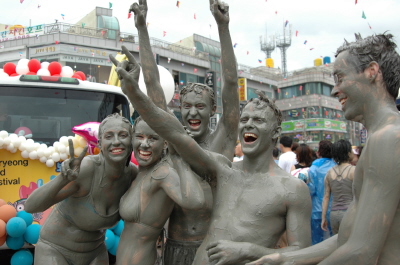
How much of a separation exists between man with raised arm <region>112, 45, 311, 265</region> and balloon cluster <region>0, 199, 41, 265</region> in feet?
7.16

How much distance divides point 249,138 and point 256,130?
2.3 inches

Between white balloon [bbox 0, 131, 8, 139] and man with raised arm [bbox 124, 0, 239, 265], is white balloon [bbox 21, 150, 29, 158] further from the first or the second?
man with raised arm [bbox 124, 0, 239, 265]

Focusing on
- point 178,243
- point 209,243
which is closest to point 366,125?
point 209,243

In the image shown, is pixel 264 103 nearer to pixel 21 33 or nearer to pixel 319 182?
pixel 319 182

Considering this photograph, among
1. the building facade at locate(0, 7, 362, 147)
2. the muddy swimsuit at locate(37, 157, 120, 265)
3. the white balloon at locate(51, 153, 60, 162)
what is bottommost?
the muddy swimsuit at locate(37, 157, 120, 265)

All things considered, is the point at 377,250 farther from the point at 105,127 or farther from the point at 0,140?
the point at 0,140

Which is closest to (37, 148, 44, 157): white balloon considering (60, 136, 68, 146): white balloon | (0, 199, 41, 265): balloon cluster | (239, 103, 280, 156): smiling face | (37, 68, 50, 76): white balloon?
(60, 136, 68, 146): white balloon

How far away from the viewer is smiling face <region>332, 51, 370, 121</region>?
152 centimetres

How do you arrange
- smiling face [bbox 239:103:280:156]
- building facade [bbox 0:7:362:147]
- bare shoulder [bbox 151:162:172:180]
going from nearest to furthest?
smiling face [bbox 239:103:280:156] → bare shoulder [bbox 151:162:172:180] → building facade [bbox 0:7:362:147]

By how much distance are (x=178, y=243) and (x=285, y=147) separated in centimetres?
418

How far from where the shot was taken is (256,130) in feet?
6.75

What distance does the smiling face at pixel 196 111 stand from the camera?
279 centimetres

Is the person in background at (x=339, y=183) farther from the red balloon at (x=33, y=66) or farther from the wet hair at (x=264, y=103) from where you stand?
the red balloon at (x=33, y=66)

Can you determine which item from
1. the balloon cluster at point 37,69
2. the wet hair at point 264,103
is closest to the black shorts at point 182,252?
the wet hair at point 264,103
